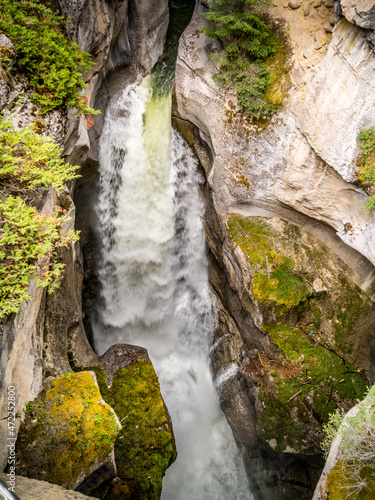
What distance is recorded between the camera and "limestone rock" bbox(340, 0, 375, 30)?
629cm

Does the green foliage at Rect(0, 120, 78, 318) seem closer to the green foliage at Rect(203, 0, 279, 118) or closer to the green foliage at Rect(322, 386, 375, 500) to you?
the green foliage at Rect(322, 386, 375, 500)

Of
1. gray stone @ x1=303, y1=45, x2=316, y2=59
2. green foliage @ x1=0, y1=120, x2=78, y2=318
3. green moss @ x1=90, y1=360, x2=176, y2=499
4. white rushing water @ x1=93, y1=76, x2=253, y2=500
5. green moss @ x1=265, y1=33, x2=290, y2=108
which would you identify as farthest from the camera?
white rushing water @ x1=93, y1=76, x2=253, y2=500

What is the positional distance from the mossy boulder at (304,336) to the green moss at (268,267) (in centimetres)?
3

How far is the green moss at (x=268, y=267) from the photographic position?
8.56 meters

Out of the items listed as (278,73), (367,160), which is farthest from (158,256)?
(367,160)

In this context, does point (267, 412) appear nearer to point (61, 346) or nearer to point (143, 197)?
point (61, 346)

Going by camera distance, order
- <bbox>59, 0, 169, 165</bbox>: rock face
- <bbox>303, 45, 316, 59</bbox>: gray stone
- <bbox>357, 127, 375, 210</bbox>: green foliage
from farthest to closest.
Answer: <bbox>303, 45, 316, 59</bbox>: gray stone, <bbox>59, 0, 169, 165</bbox>: rock face, <bbox>357, 127, 375, 210</bbox>: green foliage

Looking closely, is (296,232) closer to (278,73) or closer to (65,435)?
(278,73)

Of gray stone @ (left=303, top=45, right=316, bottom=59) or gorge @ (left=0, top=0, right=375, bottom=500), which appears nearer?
gorge @ (left=0, top=0, right=375, bottom=500)

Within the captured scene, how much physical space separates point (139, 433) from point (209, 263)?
19.8 ft

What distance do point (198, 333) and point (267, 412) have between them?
3.59m

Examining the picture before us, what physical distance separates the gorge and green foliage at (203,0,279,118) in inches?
17.4

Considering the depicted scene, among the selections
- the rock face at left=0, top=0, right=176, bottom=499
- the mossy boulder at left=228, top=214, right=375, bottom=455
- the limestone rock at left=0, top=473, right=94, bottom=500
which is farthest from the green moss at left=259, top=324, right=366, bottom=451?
the limestone rock at left=0, top=473, right=94, bottom=500

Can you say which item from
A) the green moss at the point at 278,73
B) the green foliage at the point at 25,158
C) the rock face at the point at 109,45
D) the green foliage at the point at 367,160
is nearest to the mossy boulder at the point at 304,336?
the green foliage at the point at 367,160
